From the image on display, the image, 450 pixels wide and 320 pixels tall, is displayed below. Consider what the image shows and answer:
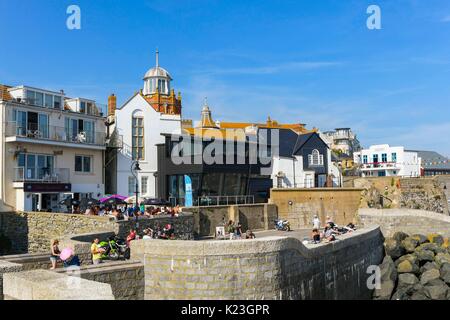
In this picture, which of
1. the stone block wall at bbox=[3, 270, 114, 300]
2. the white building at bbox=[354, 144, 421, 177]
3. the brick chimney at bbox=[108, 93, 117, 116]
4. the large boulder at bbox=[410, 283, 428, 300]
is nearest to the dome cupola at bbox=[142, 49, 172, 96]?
the brick chimney at bbox=[108, 93, 117, 116]

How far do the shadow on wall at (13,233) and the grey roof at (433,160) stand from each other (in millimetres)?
69195

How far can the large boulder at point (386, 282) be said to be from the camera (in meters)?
21.4

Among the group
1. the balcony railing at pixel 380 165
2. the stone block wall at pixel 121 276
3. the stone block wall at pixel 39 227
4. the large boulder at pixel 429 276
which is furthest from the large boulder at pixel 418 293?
the balcony railing at pixel 380 165

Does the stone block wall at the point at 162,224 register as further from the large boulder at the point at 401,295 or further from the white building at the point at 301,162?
the white building at the point at 301,162

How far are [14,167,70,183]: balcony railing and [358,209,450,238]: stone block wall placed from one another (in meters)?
21.1

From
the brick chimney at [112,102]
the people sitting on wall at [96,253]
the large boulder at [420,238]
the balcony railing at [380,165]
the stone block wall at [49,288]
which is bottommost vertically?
the large boulder at [420,238]

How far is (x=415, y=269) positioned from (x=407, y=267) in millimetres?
456

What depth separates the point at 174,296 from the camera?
38.5 feet

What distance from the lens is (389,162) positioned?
220 feet
